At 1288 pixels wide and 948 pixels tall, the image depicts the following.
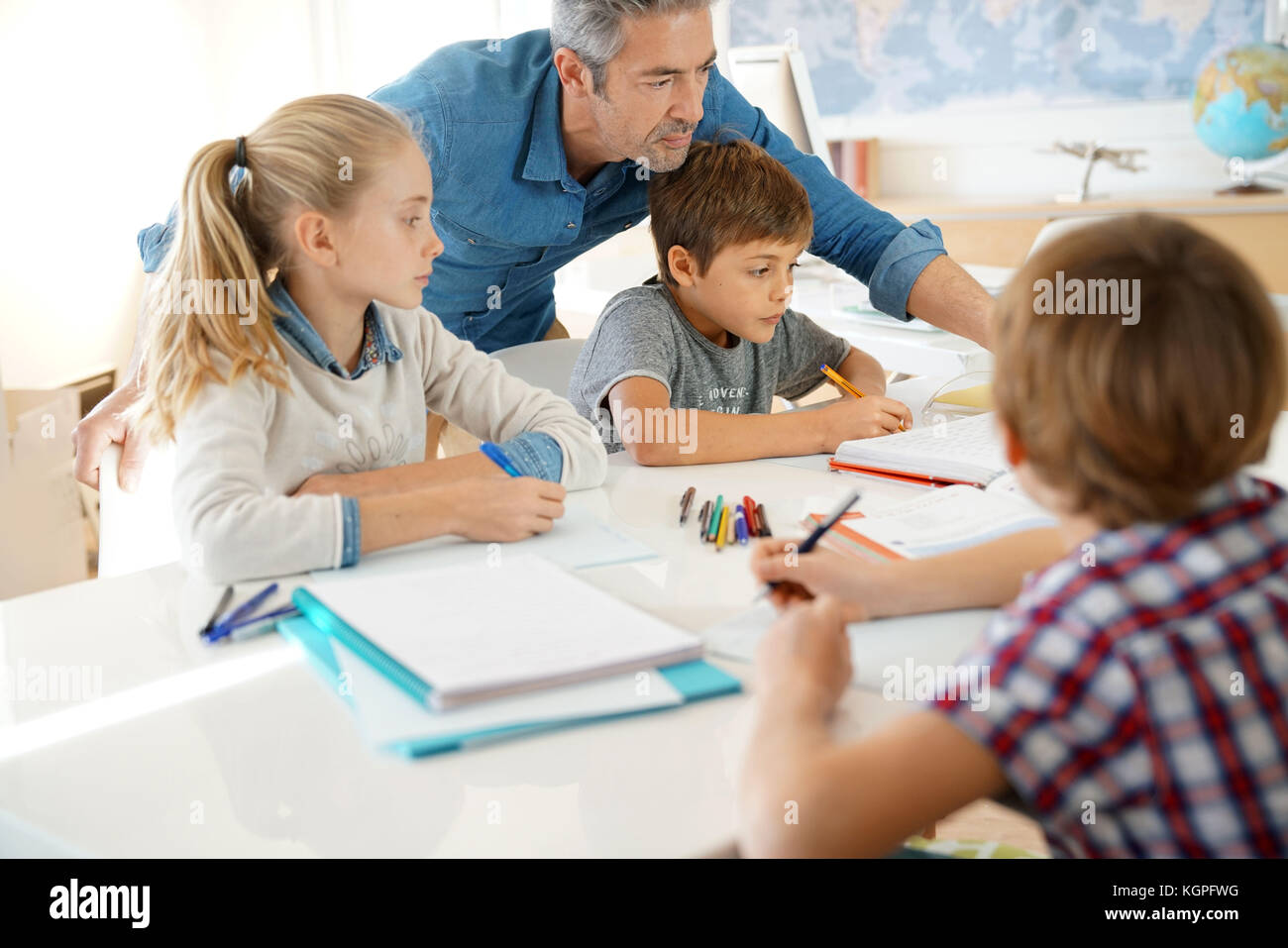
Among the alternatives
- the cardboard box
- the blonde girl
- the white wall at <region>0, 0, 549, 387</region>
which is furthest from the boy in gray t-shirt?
the white wall at <region>0, 0, 549, 387</region>

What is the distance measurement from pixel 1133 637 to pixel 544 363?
4.87ft

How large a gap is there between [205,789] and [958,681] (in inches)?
17.3

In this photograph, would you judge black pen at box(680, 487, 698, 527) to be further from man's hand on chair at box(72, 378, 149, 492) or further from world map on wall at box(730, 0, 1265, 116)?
world map on wall at box(730, 0, 1265, 116)

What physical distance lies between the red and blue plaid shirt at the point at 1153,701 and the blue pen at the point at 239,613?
560mm

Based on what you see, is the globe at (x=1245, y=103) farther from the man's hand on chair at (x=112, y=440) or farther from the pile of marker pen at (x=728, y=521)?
the man's hand on chair at (x=112, y=440)

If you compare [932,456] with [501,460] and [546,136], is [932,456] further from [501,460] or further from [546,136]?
[546,136]

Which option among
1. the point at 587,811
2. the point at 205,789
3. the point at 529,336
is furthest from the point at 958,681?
the point at 529,336

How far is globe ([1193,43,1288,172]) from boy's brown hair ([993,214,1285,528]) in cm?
312

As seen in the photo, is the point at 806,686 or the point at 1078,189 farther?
the point at 1078,189

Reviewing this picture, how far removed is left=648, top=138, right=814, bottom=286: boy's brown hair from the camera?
1.73m

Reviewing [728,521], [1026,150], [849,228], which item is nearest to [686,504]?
[728,521]

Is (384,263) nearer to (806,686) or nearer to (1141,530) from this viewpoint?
(806,686)

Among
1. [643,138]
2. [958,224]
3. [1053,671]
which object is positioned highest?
[643,138]
